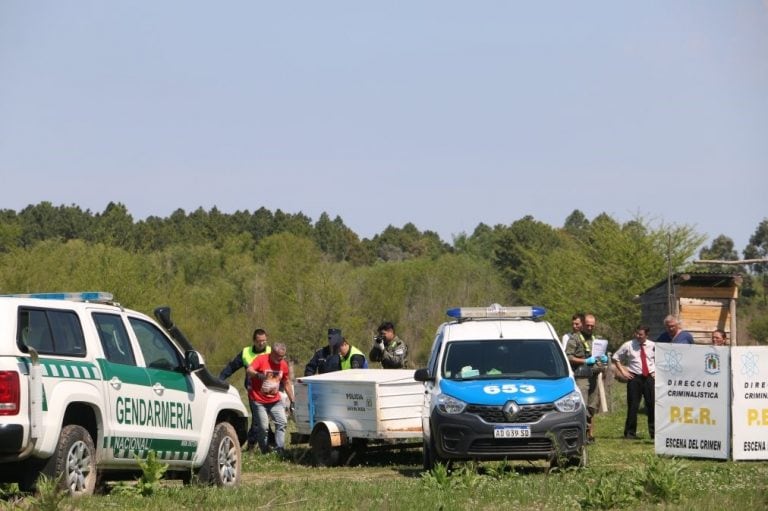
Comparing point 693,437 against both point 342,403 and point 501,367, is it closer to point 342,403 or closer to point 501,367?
point 501,367

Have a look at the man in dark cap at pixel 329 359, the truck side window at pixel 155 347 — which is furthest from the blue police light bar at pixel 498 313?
the truck side window at pixel 155 347

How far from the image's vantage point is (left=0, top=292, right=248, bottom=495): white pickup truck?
10875mm

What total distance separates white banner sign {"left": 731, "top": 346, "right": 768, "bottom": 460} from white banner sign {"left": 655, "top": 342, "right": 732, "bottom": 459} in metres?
0.13

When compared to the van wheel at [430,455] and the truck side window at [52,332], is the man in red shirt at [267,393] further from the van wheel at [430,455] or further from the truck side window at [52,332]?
the truck side window at [52,332]

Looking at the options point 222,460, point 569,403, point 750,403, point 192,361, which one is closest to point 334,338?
point 569,403

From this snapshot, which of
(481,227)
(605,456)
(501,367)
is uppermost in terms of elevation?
(481,227)

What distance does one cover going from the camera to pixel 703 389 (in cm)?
1798

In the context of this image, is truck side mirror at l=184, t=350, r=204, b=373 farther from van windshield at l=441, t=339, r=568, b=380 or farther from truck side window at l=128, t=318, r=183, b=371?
van windshield at l=441, t=339, r=568, b=380

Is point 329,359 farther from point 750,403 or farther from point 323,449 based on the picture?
point 750,403

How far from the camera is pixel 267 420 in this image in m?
20.5

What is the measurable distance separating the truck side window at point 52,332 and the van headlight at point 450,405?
5.11 meters

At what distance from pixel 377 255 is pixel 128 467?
147m

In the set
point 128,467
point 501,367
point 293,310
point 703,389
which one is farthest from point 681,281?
point 293,310

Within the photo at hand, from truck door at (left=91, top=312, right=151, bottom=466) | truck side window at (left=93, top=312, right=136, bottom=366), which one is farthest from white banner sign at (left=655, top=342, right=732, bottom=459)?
truck side window at (left=93, top=312, right=136, bottom=366)
